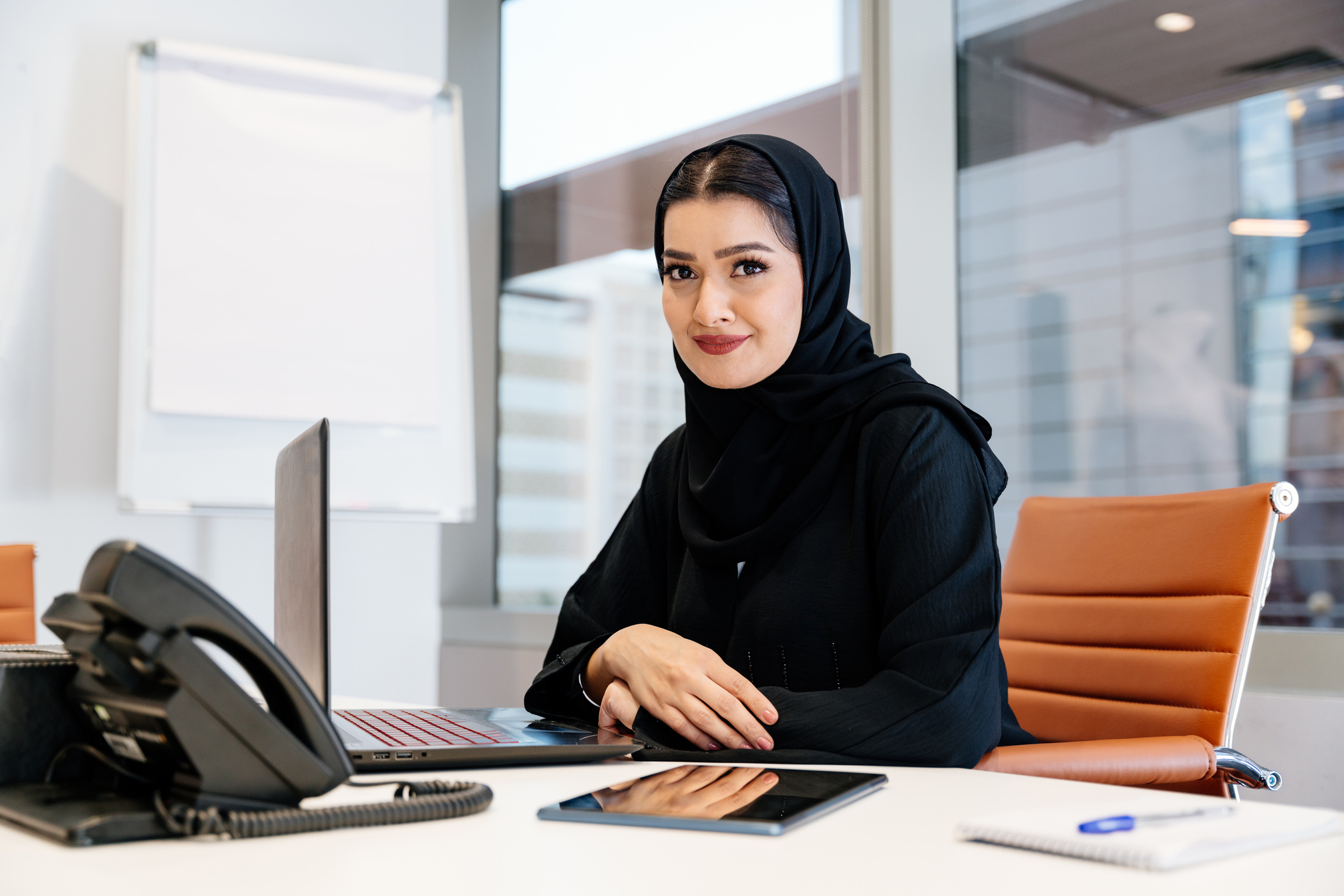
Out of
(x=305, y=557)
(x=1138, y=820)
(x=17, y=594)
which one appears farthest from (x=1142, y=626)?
(x=17, y=594)

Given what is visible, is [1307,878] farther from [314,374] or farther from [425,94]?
[425,94]

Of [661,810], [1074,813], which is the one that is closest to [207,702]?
[661,810]

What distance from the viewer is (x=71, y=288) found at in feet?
9.34

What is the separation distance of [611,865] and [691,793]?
147 mm

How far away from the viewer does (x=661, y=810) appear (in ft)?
2.22

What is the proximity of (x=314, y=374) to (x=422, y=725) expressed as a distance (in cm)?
192

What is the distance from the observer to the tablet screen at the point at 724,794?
668 millimetres

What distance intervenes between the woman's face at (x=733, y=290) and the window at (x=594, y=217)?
142cm

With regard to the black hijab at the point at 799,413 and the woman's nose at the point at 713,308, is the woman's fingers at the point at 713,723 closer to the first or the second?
the black hijab at the point at 799,413

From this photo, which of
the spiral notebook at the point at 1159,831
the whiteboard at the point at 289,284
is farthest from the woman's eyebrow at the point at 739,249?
the whiteboard at the point at 289,284

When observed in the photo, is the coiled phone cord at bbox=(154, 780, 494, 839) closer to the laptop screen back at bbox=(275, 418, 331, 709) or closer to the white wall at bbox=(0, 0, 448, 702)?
the laptop screen back at bbox=(275, 418, 331, 709)

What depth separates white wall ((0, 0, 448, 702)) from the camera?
2.77m

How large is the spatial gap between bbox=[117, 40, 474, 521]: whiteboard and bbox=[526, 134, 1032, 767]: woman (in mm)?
1504

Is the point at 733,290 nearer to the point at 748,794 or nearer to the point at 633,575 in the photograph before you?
the point at 633,575
